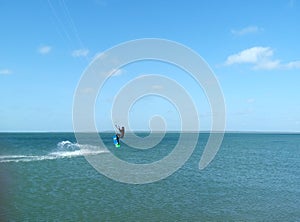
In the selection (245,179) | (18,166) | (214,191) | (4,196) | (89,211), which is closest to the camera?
(89,211)

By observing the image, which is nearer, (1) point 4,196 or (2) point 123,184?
(1) point 4,196

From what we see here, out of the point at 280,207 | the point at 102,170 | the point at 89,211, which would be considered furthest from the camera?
the point at 102,170

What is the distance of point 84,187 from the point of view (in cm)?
3462

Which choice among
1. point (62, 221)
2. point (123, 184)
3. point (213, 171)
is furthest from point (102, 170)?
point (62, 221)

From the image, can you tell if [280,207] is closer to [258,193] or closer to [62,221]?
[258,193]

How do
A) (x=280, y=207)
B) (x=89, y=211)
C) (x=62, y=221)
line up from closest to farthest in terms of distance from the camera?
(x=62, y=221)
(x=89, y=211)
(x=280, y=207)

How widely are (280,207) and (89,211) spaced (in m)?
16.1

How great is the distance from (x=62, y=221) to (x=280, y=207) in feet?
59.3

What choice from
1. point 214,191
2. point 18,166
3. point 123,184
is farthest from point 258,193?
point 18,166

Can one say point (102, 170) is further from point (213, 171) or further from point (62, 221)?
point (62, 221)

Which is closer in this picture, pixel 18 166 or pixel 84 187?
pixel 84 187

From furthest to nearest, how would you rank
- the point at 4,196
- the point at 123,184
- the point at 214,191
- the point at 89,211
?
1. the point at 123,184
2. the point at 214,191
3. the point at 4,196
4. the point at 89,211

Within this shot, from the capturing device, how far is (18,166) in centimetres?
4984

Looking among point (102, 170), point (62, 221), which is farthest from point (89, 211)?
point (102, 170)
